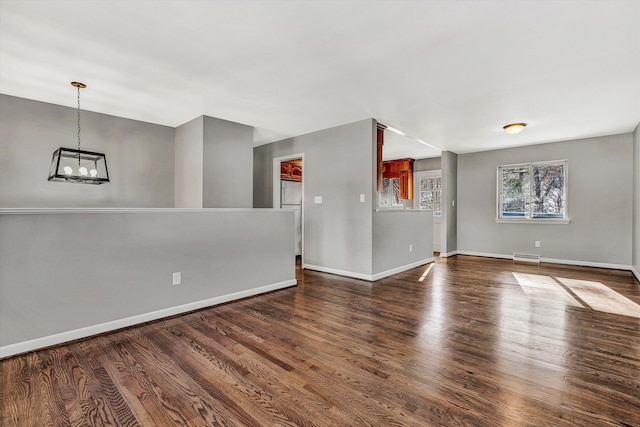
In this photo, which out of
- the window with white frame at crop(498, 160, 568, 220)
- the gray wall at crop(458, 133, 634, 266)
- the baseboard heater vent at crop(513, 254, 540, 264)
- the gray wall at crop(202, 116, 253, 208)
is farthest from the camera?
the baseboard heater vent at crop(513, 254, 540, 264)

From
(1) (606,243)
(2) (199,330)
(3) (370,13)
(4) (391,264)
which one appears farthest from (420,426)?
(1) (606,243)

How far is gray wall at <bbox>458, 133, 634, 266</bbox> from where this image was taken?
213 inches

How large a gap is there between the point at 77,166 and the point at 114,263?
91.3 inches

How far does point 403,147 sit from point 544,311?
4.15m

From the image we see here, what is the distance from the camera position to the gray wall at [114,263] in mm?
2305

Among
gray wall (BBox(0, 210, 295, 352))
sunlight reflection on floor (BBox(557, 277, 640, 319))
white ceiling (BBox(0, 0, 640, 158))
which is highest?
white ceiling (BBox(0, 0, 640, 158))

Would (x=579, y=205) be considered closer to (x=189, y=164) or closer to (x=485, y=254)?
(x=485, y=254)

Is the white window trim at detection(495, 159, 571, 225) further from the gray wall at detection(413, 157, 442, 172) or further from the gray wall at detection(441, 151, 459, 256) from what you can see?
the gray wall at detection(413, 157, 442, 172)

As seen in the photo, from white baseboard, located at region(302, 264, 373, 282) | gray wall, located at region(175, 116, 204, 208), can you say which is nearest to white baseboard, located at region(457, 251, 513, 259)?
white baseboard, located at region(302, 264, 373, 282)

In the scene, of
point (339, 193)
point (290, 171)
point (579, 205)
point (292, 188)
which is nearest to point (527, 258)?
point (579, 205)

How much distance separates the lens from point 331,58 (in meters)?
2.74

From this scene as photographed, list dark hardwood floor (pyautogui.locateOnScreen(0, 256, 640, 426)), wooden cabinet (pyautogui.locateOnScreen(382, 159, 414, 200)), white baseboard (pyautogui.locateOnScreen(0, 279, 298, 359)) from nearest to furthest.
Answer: dark hardwood floor (pyautogui.locateOnScreen(0, 256, 640, 426)) → white baseboard (pyautogui.locateOnScreen(0, 279, 298, 359)) → wooden cabinet (pyautogui.locateOnScreen(382, 159, 414, 200))

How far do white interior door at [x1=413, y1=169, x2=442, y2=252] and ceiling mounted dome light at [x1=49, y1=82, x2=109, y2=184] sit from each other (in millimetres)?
6743

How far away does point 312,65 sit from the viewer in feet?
9.44
